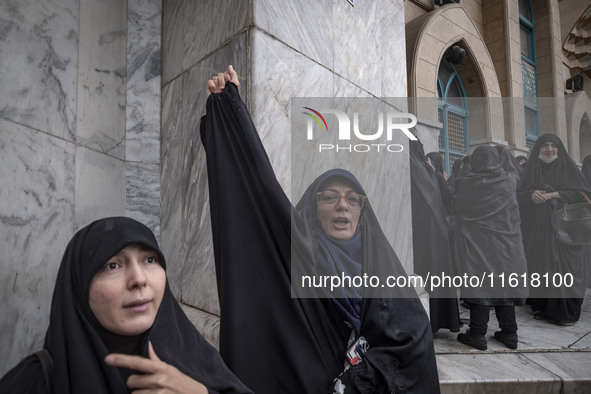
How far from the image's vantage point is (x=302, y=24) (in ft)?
7.38

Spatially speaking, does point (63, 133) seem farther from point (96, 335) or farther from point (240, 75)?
point (96, 335)

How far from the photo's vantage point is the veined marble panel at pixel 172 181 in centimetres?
230

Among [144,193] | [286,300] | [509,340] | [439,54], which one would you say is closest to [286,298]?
[286,300]

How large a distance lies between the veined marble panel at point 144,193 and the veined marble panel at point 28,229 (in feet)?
1.72

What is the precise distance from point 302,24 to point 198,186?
1.19 m

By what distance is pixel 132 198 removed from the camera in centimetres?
234

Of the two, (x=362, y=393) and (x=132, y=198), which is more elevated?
(x=132, y=198)

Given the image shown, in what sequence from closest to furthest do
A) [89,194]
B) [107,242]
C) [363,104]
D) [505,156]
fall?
[107,242], [89,194], [363,104], [505,156]

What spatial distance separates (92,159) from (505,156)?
3242 millimetres

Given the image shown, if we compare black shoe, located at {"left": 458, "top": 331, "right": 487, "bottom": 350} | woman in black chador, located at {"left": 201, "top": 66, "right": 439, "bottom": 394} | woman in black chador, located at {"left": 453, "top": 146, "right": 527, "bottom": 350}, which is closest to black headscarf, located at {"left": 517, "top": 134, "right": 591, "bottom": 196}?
woman in black chador, located at {"left": 453, "top": 146, "right": 527, "bottom": 350}

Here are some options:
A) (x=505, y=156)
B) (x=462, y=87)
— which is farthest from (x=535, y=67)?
(x=505, y=156)

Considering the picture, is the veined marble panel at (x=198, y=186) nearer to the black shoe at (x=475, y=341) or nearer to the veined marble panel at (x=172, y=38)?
the veined marble panel at (x=172, y=38)

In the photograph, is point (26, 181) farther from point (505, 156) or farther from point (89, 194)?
point (505, 156)

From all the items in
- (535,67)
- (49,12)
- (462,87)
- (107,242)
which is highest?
(535,67)
